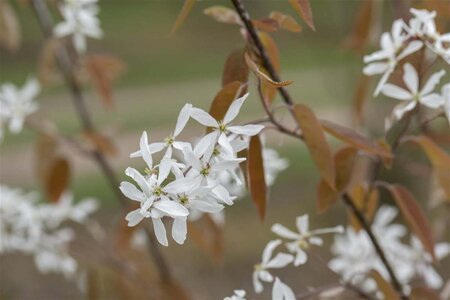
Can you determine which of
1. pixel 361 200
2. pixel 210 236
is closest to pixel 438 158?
pixel 361 200

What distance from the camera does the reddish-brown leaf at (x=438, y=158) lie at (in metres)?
1.31

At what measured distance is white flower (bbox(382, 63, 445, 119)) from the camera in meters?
1.23

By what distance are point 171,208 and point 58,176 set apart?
1.06 metres

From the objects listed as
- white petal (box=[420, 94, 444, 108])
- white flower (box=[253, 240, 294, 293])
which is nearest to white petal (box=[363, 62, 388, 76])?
white petal (box=[420, 94, 444, 108])

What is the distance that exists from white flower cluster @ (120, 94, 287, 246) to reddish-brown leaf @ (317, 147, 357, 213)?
343mm

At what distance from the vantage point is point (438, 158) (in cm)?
133

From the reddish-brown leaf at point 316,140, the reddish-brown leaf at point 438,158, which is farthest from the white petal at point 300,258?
the reddish-brown leaf at point 438,158

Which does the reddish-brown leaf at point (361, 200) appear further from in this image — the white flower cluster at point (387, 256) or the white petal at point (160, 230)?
the white petal at point (160, 230)

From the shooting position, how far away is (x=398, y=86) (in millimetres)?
1300

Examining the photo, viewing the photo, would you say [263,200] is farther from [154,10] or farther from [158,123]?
[154,10]

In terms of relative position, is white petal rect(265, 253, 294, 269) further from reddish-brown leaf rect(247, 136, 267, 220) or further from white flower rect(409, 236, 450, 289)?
white flower rect(409, 236, 450, 289)

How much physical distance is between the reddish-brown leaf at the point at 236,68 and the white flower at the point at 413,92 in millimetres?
235

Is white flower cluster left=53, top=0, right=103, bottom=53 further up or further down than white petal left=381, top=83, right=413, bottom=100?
further up

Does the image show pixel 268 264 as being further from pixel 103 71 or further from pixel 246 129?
pixel 103 71
